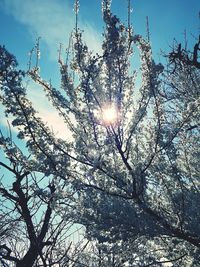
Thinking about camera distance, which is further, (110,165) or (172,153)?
(172,153)

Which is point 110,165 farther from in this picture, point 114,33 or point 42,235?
point 42,235

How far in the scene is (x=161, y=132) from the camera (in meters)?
3.20

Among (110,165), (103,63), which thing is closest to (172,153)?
(110,165)

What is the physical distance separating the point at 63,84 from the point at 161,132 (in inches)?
54.6

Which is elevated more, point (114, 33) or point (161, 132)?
point (114, 33)

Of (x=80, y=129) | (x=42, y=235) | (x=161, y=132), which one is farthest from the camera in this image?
(x=42, y=235)

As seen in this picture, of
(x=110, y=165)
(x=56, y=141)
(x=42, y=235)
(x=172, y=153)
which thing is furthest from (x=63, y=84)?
(x=42, y=235)

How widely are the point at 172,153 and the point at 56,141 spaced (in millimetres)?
1465

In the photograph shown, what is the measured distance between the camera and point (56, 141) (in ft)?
10.8

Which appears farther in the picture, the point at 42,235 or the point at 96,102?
the point at 42,235

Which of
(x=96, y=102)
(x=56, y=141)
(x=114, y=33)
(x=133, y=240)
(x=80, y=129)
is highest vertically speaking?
(x=114, y=33)

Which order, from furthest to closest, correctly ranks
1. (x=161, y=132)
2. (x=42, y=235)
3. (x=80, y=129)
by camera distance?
1. (x=42, y=235)
2. (x=80, y=129)
3. (x=161, y=132)

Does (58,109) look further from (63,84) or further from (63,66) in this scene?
(63,66)

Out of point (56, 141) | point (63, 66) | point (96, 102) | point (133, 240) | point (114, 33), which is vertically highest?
point (114, 33)
